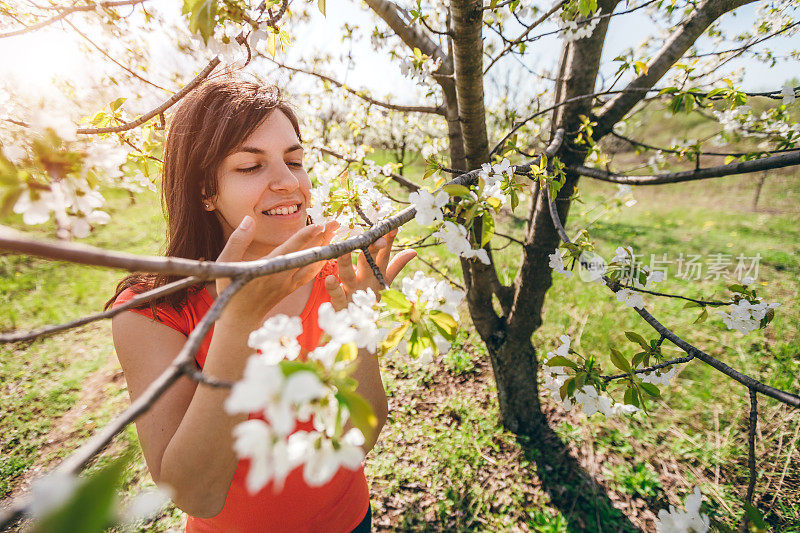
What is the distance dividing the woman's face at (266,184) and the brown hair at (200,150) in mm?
41

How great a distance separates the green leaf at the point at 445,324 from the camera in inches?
28.2

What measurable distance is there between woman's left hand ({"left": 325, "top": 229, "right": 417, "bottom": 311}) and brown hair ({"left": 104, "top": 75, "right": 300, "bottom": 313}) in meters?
0.71

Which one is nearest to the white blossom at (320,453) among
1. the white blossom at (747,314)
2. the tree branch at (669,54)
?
the white blossom at (747,314)

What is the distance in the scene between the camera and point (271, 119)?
1.44 meters

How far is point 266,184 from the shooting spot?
1347mm

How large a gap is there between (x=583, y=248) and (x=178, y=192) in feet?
5.36

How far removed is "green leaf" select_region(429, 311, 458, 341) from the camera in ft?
2.35

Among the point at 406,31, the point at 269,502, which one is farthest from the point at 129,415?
the point at 406,31

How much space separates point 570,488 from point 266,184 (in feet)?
9.63

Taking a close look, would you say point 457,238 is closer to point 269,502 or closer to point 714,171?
point 714,171

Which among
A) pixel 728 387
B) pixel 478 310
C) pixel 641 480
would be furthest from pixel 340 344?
pixel 728 387

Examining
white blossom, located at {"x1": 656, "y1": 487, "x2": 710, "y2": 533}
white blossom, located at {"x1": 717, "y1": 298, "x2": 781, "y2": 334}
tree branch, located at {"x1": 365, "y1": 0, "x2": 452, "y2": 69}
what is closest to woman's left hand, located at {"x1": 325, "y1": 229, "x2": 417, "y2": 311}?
white blossom, located at {"x1": 656, "y1": 487, "x2": 710, "y2": 533}

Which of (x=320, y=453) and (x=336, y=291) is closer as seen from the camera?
(x=320, y=453)

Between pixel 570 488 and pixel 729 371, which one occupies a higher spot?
pixel 729 371
